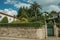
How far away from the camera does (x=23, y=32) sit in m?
25.8

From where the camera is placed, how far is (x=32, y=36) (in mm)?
24906

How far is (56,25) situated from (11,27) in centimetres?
823

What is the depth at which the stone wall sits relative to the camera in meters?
24.7

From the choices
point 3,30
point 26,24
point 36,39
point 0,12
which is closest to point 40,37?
point 36,39

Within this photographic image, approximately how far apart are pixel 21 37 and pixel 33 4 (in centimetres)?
3399

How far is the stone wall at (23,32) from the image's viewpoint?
24688mm

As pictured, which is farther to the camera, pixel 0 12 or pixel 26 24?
pixel 0 12

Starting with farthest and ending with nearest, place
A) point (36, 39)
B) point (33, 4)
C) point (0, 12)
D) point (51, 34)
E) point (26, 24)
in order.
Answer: point (33, 4)
point (0, 12)
point (51, 34)
point (26, 24)
point (36, 39)

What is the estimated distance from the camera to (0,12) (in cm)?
5481

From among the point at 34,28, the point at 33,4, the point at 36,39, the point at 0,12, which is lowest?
the point at 36,39

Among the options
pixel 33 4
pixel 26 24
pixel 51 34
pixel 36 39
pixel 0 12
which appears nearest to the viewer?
pixel 36 39

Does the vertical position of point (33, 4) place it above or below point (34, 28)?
above

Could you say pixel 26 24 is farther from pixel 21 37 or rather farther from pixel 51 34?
pixel 51 34

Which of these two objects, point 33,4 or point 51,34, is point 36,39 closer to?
point 51,34
